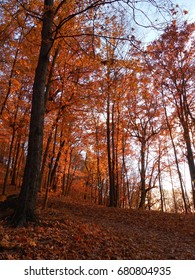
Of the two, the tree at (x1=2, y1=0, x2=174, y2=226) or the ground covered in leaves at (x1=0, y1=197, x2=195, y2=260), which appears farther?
the tree at (x1=2, y1=0, x2=174, y2=226)

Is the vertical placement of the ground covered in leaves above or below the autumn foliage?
below

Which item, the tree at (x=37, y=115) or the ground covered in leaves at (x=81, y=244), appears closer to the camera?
the ground covered in leaves at (x=81, y=244)

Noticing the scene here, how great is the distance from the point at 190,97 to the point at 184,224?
747cm

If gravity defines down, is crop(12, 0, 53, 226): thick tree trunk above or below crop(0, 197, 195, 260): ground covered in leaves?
above

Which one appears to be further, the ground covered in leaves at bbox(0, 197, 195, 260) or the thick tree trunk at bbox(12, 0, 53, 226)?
the thick tree trunk at bbox(12, 0, 53, 226)

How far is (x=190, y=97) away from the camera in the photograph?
12.2 m

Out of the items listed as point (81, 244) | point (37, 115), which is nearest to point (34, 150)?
point (37, 115)

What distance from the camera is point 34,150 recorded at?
5.46 meters

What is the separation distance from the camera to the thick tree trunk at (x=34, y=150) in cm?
519

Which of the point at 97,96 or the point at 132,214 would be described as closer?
the point at 132,214

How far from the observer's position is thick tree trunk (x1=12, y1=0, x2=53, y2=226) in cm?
519

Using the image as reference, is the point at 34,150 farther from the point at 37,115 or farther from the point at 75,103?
the point at 75,103

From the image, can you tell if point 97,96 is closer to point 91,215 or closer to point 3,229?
point 91,215
